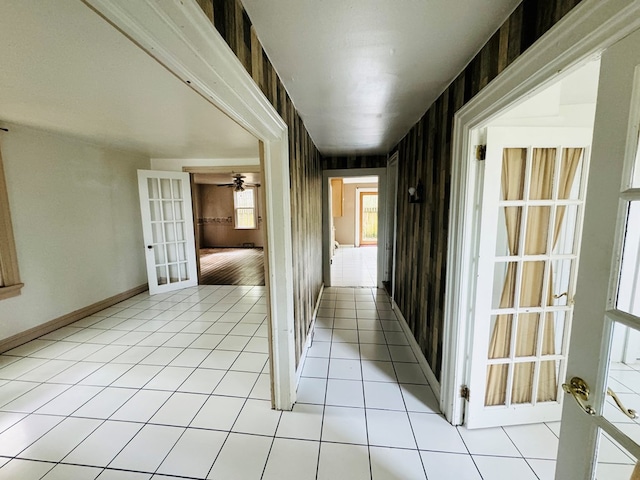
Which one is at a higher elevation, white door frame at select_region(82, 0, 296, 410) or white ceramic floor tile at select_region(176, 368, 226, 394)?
white door frame at select_region(82, 0, 296, 410)

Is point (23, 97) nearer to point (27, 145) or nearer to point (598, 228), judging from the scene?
point (27, 145)

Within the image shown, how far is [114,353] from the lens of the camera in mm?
2660

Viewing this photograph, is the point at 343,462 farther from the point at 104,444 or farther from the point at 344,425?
the point at 104,444

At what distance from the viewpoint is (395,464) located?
4.88ft

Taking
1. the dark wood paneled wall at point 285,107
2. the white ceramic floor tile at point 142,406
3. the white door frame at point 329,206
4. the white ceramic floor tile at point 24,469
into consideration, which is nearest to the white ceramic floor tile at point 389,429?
the dark wood paneled wall at point 285,107

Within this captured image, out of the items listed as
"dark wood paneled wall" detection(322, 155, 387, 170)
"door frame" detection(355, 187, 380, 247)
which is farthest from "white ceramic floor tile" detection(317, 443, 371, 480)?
"door frame" detection(355, 187, 380, 247)

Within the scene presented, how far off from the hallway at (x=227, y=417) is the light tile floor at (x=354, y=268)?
2.08 m

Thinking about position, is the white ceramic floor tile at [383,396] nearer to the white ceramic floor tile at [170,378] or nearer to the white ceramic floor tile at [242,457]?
the white ceramic floor tile at [242,457]

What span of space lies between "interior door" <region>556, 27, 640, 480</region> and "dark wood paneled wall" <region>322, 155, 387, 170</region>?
3.82 m

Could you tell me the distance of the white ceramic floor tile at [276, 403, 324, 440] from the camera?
1.70 metres

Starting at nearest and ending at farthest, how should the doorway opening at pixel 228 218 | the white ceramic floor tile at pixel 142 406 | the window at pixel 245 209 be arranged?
the white ceramic floor tile at pixel 142 406, the doorway opening at pixel 228 218, the window at pixel 245 209

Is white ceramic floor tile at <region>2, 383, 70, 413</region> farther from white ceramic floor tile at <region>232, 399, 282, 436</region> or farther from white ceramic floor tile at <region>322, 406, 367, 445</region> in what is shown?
white ceramic floor tile at <region>322, 406, 367, 445</region>

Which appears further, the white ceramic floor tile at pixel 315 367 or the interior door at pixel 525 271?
the white ceramic floor tile at pixel 315 367

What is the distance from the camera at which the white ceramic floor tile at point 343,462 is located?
1.43 metres
